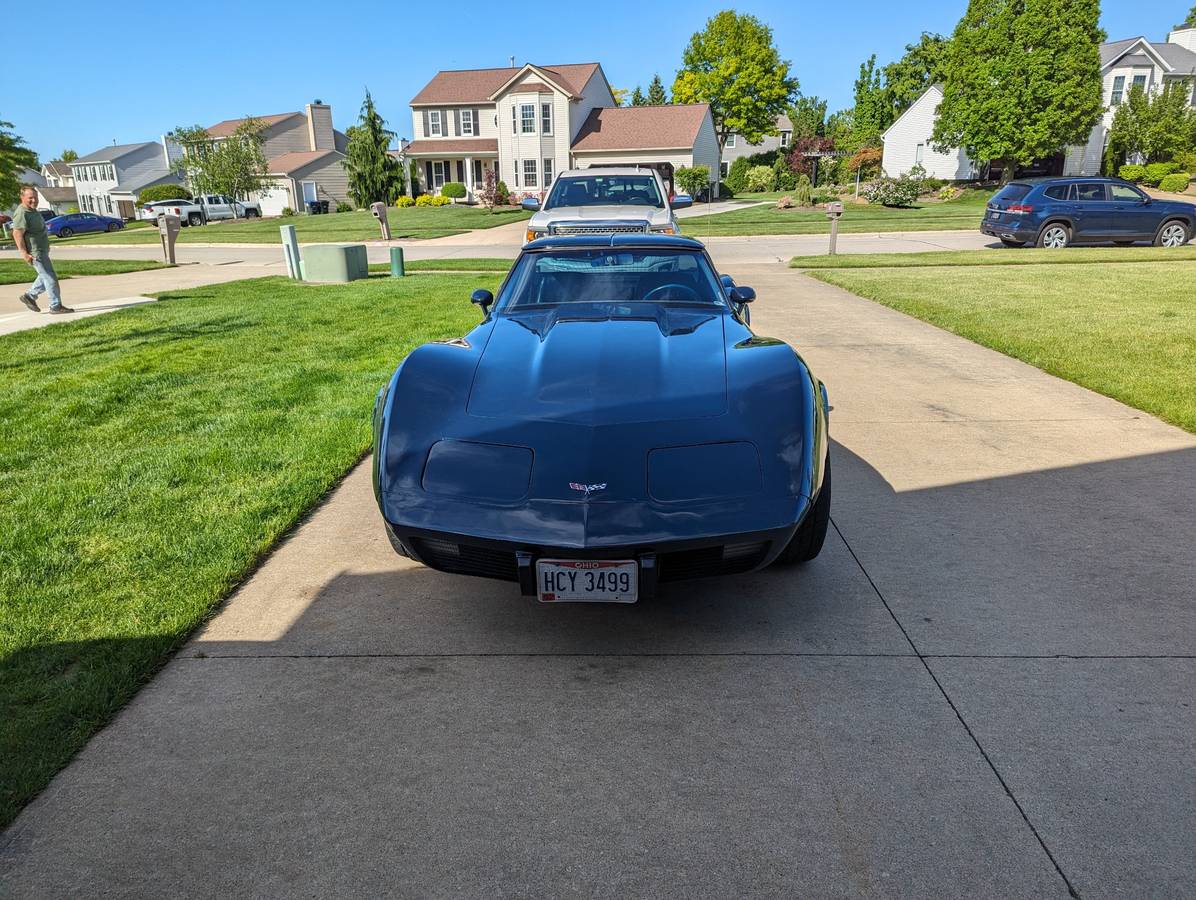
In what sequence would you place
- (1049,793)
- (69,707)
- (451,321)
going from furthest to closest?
(451,321) → (69,707) → (1049,793)

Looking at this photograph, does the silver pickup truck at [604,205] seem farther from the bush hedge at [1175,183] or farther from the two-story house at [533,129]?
the two-story house at [533,129]

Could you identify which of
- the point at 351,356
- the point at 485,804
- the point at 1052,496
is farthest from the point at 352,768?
the point at 351,356

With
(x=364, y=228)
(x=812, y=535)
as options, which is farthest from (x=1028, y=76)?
(x=812, y=535)

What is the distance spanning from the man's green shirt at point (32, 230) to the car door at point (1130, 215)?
20840 millimetres

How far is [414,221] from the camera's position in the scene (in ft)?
122

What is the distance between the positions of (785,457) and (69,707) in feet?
8.66

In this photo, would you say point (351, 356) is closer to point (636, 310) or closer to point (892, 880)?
point (636, 310)

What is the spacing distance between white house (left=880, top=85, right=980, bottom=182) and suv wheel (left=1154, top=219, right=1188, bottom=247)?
31705mm

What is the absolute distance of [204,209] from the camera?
5381cm

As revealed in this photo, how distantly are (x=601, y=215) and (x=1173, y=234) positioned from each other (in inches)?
614

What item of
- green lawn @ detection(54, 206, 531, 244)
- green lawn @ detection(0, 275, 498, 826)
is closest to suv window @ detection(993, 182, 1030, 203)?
green lawn @ detection(0, 275, 498, 826)

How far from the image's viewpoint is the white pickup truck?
169 feet

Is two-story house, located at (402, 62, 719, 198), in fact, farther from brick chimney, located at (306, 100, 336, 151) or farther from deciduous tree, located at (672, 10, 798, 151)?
brick chimney, located at (306, 100, 336, 151)

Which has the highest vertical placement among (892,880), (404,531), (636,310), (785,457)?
(636,310)
